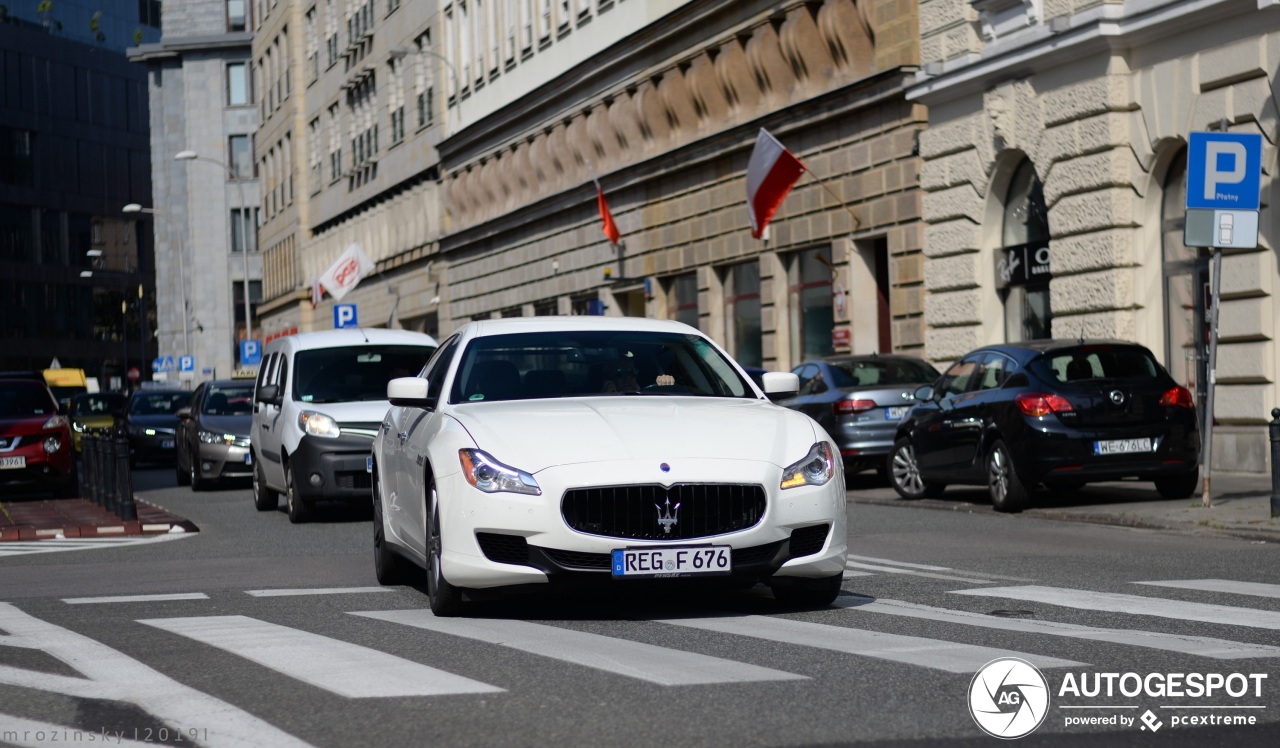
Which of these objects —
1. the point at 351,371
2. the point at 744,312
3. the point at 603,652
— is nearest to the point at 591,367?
the point at 603,652

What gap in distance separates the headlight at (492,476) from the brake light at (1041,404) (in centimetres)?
927

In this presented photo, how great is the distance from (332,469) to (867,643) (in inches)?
420

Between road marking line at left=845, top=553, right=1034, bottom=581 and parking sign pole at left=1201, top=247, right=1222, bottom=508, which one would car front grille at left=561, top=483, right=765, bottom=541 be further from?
parking sign pole at left=1201, top=247, right=1222, bottom=508

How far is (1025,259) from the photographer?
1074 inches

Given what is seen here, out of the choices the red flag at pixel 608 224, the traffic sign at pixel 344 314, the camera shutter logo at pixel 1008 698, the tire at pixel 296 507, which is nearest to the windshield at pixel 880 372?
the tire at pixel 296 507

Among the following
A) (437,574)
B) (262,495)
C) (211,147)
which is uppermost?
(211,147)

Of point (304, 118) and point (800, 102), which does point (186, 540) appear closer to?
point (800, 102)

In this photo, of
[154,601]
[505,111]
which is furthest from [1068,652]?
[505,111]

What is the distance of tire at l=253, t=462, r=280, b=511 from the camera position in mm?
21016

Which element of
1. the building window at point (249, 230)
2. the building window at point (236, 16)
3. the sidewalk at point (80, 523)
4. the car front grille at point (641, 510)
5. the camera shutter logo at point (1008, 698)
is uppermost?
the building window at point (236, 16)

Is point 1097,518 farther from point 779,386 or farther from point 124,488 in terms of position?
point 124,488

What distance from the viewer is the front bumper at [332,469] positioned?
60.0 feet

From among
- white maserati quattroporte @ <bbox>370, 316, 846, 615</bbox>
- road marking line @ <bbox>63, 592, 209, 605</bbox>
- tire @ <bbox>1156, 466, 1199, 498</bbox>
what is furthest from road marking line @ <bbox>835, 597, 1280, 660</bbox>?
tire @ <bbox>1156, 466, 1199, 498</bbox>

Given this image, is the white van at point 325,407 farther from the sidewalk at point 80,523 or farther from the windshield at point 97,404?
the windshield at point 97,404
